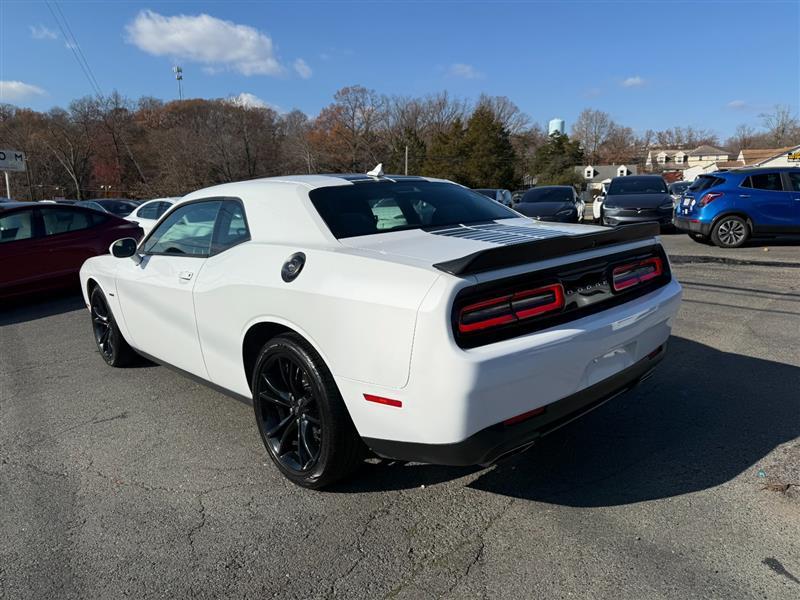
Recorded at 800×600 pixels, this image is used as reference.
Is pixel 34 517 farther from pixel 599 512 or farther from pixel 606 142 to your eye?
pixel 606 142

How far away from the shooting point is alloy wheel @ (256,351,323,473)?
281cm

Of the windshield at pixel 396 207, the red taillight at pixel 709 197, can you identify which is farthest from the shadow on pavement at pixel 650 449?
the red taillight at pixel 709 197

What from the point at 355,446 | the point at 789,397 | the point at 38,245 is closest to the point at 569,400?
the point at 355,446

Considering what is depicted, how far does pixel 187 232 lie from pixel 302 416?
1.77 metres

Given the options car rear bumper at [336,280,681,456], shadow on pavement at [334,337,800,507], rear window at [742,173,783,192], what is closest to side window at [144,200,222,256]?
car rear bumper at [336,280,681,456]

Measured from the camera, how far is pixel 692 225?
11711 mm

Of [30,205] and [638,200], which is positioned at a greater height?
[30,205]

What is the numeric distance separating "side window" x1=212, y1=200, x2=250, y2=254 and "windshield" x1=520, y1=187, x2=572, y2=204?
13.3 m

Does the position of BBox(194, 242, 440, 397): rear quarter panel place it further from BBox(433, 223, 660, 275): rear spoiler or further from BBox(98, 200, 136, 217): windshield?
BBox(98, 200, 136, 217): windshield

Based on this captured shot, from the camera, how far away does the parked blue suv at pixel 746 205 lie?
10969 mm

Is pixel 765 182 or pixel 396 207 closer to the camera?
pixel 396 207

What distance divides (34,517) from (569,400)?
268 centimetres

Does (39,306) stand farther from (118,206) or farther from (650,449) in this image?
(118,206)

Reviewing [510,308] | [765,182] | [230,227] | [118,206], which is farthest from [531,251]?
[118,206]
